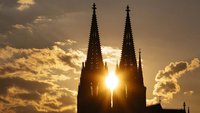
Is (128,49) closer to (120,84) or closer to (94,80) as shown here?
(120,84)

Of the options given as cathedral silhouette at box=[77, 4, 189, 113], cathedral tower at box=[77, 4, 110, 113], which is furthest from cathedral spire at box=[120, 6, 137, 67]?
cathedral tower at box=[77, 4, 110, 113]

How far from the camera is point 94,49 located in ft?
396

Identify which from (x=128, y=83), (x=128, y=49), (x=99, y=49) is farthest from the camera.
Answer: (x=99, y=49)

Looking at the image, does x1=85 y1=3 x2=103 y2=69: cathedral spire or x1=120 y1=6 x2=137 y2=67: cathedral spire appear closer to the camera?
x1=120 y1=6 x2=137 y2=67: cathedral spire

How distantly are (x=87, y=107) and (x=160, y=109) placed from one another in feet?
44.7

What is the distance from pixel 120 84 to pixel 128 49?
20.1ft

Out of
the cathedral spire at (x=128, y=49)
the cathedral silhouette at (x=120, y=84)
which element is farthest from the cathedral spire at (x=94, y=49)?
the cathedral spire at (x=128, y=49)

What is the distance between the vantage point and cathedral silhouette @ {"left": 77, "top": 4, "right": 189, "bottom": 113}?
380 feet

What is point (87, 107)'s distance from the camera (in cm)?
12231

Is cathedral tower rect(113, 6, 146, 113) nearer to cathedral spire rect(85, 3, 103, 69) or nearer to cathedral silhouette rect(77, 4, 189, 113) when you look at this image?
cathedral silhouette rect(77, 4, 189, 113)

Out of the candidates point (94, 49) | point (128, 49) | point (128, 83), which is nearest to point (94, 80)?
point (94, 49)

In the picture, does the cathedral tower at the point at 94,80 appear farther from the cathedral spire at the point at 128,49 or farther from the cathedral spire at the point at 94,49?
the cathedral spire at the point at 128,49

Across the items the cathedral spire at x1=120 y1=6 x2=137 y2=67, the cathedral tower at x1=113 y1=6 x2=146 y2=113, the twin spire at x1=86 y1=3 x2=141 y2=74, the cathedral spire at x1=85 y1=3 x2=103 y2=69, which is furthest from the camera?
the cathedral spire at x1=85 y1=3 x2=103 y2=69

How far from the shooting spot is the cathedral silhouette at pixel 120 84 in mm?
115875
